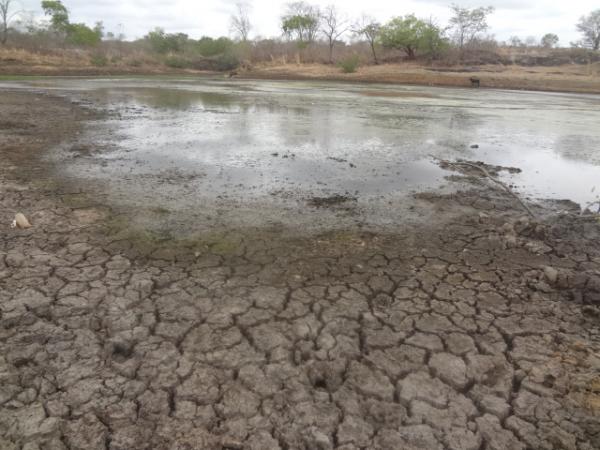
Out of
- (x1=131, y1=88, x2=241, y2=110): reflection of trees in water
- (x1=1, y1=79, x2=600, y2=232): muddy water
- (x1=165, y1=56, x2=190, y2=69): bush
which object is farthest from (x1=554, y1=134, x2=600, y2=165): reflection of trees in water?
(x1=165, y1=56, x2=190, y2=69): bush

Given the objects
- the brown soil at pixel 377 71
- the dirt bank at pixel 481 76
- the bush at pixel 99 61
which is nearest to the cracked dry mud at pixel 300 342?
the brown soil at pixel 377 71

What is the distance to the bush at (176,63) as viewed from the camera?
157 feet

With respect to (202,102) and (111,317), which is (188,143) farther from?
(202,102)

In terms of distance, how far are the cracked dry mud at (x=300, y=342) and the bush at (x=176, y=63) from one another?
48.4m

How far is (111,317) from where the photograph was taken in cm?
307

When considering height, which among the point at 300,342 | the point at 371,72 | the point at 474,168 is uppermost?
the point at 371,72

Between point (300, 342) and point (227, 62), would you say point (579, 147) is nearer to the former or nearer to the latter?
point (300, 342)

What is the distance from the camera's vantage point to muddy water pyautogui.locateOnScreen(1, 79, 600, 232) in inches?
216

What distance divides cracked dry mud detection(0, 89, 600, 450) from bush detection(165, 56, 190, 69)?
1907 inches

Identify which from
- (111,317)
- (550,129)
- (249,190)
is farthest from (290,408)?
(550,129)

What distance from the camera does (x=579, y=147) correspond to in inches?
A: 397

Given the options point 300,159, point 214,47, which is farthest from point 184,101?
point 214,47

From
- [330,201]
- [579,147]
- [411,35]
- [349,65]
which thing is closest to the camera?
[330,201]

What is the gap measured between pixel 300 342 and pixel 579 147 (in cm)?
1012
